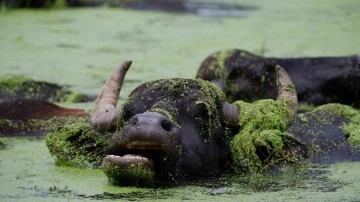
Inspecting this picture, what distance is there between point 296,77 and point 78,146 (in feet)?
12.7

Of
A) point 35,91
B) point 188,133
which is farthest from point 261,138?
point 35,91

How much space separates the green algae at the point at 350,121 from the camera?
8.59 m

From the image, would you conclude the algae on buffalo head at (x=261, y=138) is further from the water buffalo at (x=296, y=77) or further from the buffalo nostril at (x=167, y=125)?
the water buffalo at (x=296, y=77)

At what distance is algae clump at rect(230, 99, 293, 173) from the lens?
799 cm

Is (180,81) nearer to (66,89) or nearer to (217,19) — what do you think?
(66,89)

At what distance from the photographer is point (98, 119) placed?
320 inches

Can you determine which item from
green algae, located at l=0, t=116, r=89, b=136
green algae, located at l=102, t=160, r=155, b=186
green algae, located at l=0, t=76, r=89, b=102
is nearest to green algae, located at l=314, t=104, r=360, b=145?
green algae, located at l=102, t=160, r=155, b=186

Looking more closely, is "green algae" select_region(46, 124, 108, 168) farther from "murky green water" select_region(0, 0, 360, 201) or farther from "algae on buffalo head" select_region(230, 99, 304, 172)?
"algae on buffalo head" select_region(230, 99, 304, 172)

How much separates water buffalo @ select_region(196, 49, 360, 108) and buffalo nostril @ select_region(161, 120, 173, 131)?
14.0 ft

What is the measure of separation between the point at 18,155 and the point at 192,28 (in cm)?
1056

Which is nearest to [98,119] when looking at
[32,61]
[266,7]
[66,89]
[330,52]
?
[66,89]

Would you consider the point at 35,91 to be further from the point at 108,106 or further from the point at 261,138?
the point at 261,138

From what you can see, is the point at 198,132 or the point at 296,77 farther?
the point at 296,77

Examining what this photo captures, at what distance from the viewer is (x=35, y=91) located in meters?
11.7
